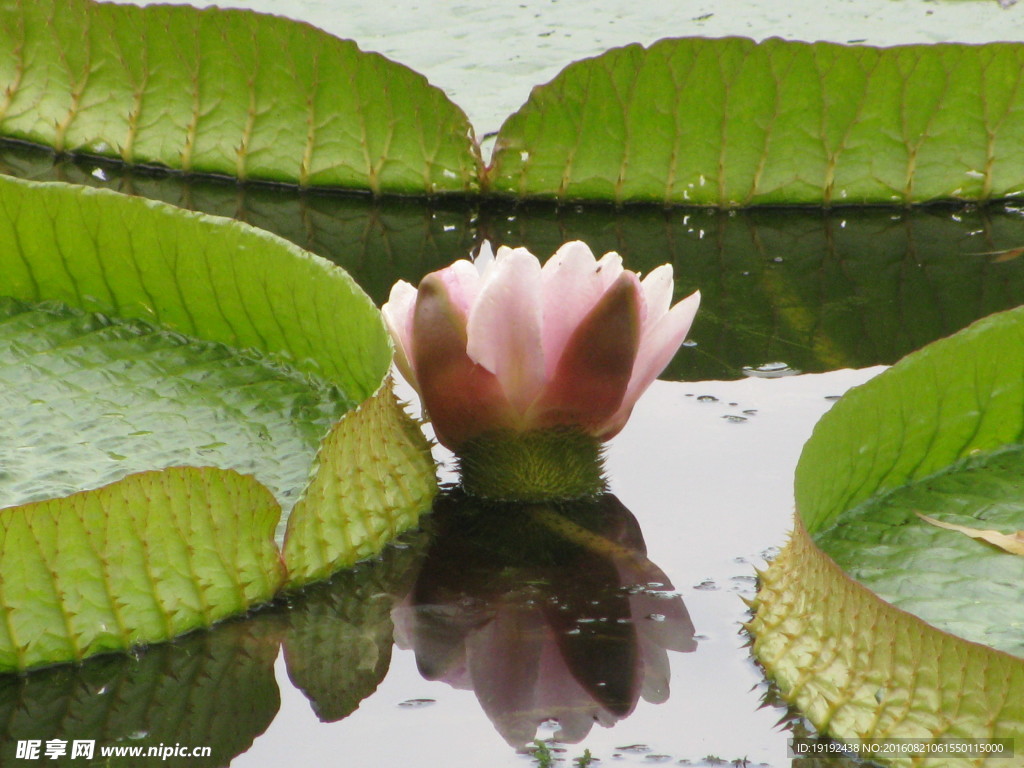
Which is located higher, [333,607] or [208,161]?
[208,161]

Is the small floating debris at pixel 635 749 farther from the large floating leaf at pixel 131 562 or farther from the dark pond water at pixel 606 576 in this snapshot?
the large floating leaf at pixel 131 562

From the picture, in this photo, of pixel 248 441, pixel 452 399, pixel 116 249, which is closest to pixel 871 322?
pixel 452 399

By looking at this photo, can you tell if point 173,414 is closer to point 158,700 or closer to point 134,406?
point 134,406

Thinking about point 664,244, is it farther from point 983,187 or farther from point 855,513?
point 855,513

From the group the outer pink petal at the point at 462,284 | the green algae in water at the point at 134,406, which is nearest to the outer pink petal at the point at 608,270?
the outer pink petal at the point at 462,284

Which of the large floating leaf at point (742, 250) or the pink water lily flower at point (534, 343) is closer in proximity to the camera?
the pink water lily flower at point (534, 343)

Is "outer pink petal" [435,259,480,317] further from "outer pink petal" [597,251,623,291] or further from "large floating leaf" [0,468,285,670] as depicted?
"large floating leaf" [0,468,285,670]

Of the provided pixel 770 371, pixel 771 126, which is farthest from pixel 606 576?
pixel 771 126
